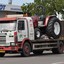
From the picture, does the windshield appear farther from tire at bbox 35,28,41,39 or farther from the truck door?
tire at bbox 35,28,41,39

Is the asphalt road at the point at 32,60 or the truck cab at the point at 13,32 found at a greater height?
the truck cab at the point at 13,32

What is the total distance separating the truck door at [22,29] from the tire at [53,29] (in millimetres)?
2370

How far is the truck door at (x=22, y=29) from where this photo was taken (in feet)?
84.6

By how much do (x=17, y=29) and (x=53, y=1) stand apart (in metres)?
19.1

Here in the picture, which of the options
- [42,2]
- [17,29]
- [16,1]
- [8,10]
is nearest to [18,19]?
[17,29]

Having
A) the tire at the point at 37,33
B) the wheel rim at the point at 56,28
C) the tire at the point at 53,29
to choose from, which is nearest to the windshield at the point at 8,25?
the tire at the point at 37,33

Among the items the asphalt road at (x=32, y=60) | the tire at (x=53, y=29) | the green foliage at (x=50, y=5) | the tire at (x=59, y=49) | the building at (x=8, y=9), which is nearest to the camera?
the asphalt road at (x=32, y=60)

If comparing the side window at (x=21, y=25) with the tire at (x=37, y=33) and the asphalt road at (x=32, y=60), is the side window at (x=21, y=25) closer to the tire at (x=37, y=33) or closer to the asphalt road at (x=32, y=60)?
the tire at (x=37, y=33)

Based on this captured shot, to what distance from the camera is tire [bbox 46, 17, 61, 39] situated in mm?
27922

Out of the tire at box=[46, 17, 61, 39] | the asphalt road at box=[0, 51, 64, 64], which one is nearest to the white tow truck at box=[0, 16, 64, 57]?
the tire at box=[46, 17, 61, 39]

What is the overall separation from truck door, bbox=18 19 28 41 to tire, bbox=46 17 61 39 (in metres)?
2.37

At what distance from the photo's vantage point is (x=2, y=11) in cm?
4953

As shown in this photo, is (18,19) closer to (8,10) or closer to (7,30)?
(7,30)

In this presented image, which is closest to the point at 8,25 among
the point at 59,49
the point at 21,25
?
the point at 21,25
